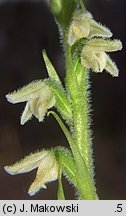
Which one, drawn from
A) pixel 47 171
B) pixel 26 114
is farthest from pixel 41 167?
pixel 26 114

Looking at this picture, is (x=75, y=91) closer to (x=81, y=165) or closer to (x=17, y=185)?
(x=81, y=165)

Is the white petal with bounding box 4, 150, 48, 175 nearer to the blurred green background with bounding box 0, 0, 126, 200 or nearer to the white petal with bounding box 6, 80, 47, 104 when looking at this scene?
the white petal with bounding box 6, 80, 47, 104

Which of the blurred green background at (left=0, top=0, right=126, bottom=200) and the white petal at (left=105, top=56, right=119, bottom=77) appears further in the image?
the blurred green background at (left=0, top=0, right=126, bottom=200)

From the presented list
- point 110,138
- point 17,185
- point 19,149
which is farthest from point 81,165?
point 110,138

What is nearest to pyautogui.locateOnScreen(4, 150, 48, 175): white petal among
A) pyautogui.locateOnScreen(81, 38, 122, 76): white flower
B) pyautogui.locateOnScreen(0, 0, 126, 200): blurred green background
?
pyautogui.locateOnScreen(81, 38, 122, 76): white flower

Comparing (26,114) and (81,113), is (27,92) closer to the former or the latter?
(26,114)
